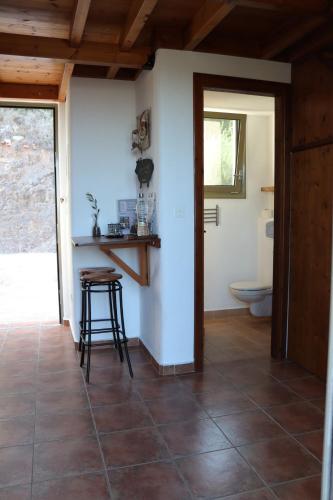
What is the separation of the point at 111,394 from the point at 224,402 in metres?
0.73

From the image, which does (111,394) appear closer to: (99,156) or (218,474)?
(218,474)

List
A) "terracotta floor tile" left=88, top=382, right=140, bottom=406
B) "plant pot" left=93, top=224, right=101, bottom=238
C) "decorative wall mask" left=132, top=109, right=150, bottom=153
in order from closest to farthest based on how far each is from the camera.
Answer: "terracotta floor tile" left=88, top=382, right=140, bottom=406 < "decorative wall mask" left=132, top=109, right=150, bottom=153 < "plant pot" left=93, top=224, right=101, bottom=238

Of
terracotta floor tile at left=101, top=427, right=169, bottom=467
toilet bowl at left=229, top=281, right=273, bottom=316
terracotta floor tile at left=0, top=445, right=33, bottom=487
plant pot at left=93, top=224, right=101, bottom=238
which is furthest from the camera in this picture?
toilet bowl at left=229, top=281, right=273, bottom=316

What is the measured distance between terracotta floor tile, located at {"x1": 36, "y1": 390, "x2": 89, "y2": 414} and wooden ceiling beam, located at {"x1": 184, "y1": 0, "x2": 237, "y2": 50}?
7.94ft

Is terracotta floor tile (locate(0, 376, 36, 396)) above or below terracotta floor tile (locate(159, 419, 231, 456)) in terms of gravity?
above

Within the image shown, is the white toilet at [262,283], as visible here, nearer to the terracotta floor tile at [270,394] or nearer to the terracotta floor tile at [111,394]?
the terracotta floor tile at [270,394]

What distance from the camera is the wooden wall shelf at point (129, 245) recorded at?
297cm

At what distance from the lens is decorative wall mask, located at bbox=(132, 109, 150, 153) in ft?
10.5

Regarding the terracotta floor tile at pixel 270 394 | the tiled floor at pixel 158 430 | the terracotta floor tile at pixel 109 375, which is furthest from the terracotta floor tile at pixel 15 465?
the terracotta floor tile at pixel 270 394

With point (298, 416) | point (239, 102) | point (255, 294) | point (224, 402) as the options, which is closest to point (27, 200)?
point (239, 102)

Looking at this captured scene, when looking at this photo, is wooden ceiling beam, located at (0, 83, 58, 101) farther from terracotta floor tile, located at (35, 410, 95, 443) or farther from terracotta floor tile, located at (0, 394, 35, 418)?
terracotta floor tile, located at (35, 410, 95, 443)

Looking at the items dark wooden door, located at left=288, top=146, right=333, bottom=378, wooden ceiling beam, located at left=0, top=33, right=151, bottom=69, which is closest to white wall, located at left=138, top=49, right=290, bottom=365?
wooden ceiling beam, located at left=0, top=33, right=151, bottom=69

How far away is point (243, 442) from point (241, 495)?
0.42 meters

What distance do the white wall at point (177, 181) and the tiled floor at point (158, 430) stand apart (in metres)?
0.39
